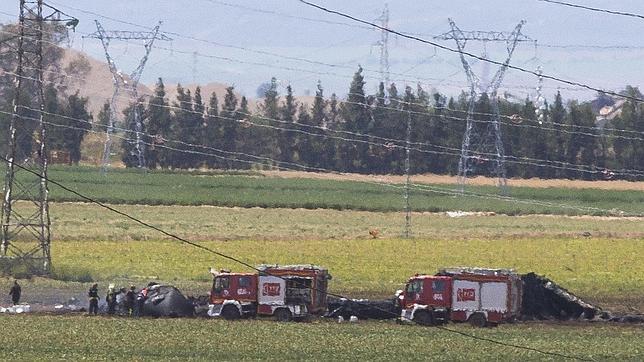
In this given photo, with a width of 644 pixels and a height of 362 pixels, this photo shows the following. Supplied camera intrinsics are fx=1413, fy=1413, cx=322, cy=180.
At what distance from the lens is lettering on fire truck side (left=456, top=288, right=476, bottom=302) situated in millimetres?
44688

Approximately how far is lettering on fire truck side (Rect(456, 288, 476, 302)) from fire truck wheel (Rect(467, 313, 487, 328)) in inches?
21.1

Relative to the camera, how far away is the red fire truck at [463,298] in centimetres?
4450

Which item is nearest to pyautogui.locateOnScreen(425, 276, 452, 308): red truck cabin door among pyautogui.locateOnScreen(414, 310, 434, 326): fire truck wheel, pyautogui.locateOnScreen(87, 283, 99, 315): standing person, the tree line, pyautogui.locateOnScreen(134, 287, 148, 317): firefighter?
pyautogui.locateOnScreen(414, 310, 434, 326): fire truck wheel

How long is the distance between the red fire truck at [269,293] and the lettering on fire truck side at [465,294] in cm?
439

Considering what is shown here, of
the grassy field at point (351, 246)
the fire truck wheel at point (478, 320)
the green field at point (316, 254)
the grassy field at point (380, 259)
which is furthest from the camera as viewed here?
the grassy field at point (351, 246)

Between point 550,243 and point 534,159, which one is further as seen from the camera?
point 534,159

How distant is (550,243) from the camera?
71812 millimetres

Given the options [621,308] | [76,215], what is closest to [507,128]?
[76,215]

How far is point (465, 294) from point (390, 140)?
84082 millimetres

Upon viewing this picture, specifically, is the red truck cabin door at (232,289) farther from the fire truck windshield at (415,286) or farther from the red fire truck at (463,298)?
the fire truck windshield at (415,286)

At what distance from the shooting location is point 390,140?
128 metres

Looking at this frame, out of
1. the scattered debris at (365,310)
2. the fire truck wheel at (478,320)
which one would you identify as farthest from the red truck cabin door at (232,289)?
the fire truck wheel at (478,320)

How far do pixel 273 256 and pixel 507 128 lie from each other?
251 feet

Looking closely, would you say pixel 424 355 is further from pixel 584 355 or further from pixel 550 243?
pixel 550 243
